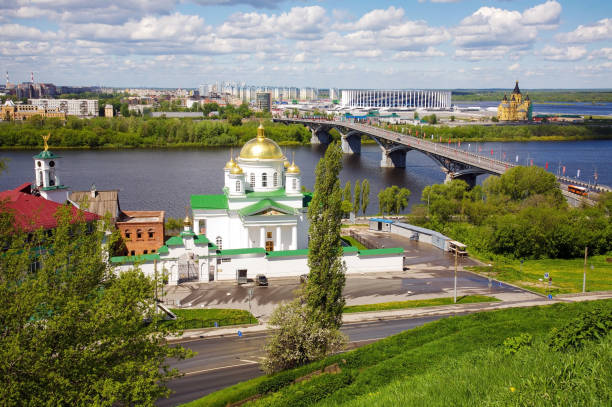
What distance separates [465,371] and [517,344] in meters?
2.25

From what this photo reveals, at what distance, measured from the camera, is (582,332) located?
451 inches

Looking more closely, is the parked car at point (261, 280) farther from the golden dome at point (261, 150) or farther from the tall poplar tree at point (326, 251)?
the tall poplar tree at point (326, 251)

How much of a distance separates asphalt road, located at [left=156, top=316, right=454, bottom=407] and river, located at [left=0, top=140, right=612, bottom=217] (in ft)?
72.8

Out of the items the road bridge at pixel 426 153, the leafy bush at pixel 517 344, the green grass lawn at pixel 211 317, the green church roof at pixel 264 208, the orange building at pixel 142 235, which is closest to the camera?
the leafy bush at pixel 517 344

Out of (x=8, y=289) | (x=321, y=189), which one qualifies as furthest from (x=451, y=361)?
(x=8, y=289)

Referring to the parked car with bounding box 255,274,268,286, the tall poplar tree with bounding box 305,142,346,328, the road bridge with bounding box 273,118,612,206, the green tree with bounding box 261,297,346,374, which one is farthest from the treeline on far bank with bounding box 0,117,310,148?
the green tree with bounding box 261,297,346,374

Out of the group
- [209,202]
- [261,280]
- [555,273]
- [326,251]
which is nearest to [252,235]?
[209,202]

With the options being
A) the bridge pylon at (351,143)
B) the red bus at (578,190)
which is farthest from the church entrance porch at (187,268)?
the bridge pylon at (351,143)

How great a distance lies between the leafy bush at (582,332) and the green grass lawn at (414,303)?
8.99 metres

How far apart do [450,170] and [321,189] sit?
136ft

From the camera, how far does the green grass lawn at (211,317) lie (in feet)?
60.6

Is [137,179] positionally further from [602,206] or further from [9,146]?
[602,206]

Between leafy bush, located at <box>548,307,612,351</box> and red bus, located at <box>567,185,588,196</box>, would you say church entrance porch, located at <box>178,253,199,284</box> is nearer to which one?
leafy bush, located at <box>548,307,612,351</box>

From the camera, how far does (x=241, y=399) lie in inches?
478
